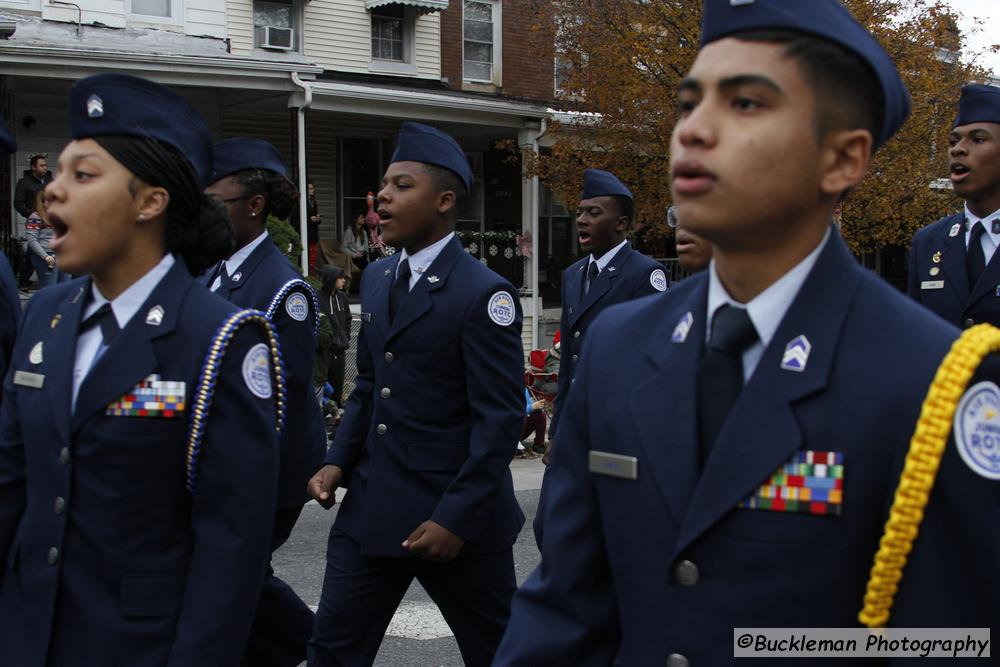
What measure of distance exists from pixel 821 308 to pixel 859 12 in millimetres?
17859

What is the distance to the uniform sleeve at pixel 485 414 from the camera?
4.27 meters

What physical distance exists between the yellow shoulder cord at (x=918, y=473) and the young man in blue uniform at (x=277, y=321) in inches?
129

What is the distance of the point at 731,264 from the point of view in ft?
6.55

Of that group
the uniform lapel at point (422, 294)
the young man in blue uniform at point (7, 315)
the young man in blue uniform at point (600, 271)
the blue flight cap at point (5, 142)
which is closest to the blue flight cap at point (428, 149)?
the uniform lapel at point (422, 294)

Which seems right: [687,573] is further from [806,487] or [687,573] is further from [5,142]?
[5,142]

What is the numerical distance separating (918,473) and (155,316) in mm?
1873

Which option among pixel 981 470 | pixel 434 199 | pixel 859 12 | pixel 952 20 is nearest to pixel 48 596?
pixel 981 470

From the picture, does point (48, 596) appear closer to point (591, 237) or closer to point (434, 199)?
point (434, 199)

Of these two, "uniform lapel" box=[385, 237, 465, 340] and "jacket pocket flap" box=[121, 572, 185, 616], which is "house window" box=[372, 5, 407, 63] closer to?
"uniform lapel" box=[385, 237, 465, 340]

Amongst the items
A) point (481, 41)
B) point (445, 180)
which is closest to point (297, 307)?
point (445, 180)

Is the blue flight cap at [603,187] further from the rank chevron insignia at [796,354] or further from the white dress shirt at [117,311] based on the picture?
the rank chevron insignia at [796,354]

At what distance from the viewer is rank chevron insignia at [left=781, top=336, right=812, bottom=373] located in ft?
6.11

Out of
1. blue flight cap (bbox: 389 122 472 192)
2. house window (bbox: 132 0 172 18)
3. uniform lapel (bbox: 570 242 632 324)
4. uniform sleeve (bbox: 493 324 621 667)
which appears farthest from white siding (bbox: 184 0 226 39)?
uniform sleeve (bbox: 493 324 621 667)

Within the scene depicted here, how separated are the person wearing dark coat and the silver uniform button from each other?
11.2 m
